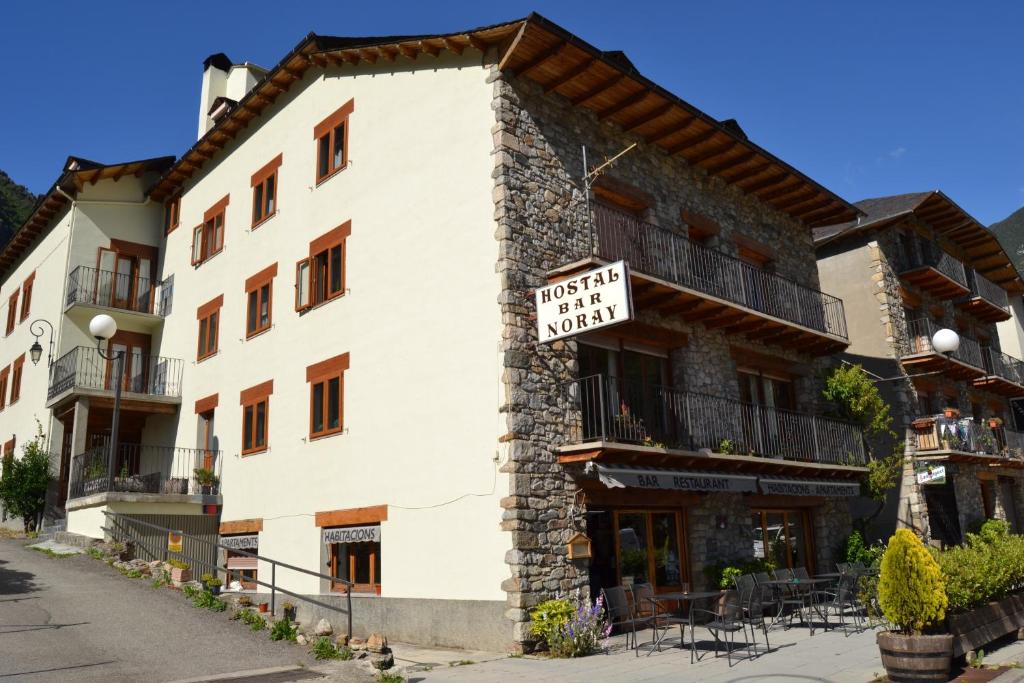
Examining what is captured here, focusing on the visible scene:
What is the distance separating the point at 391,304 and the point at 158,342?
11.5 m

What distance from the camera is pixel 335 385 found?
50.5 feet

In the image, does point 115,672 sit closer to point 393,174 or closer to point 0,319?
point 393,174

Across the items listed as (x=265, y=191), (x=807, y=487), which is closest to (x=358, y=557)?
(x=807, y=487)

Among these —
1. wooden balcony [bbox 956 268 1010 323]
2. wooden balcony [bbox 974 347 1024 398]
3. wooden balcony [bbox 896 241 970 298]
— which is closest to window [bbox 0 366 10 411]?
wooden balcony [bbox 896 241 970 298]

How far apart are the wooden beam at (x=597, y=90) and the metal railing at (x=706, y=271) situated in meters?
2.16

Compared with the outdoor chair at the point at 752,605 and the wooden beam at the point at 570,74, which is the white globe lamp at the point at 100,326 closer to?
the wooden beam at the point at 570,74

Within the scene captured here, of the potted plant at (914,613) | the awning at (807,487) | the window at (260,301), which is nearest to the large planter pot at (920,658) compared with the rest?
the potted plant at (914,613)

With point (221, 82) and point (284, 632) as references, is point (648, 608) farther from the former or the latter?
point (221, 82)

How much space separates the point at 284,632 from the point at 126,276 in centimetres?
1630

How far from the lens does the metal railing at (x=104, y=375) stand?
20.6m

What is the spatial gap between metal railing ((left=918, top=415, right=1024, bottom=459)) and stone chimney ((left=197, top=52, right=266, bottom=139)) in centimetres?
2203

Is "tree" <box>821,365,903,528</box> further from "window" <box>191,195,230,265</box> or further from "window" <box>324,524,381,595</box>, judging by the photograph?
"window" <box>191,195,230,265</box>

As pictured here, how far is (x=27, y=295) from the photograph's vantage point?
83.9ft

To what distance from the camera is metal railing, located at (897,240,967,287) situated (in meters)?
23.8
